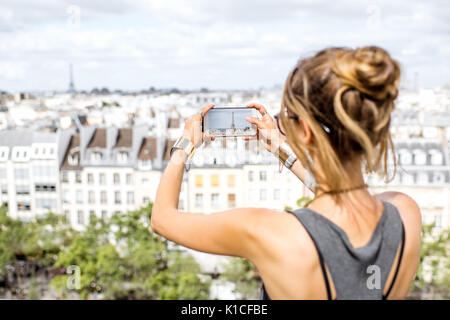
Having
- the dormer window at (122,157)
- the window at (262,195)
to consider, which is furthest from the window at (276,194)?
the dormer window at (122,157)

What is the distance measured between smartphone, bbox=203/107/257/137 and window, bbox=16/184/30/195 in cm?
1697

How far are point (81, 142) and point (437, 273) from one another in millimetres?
10782

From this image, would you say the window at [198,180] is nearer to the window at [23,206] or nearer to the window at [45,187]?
the window at [45,187]

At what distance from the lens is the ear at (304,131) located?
0.85 meters

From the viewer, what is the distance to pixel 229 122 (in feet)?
4.09

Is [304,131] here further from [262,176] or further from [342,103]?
[262,176]

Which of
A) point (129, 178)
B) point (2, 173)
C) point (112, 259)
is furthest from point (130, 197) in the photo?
point (112, 259)

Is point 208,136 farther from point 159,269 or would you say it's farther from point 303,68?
point 159,269

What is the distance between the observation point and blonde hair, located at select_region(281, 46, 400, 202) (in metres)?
0.81

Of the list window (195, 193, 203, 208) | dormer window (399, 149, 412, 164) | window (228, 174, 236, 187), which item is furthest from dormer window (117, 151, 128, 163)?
dormer window (399, 149, 412, 164)

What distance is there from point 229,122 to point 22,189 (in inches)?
670

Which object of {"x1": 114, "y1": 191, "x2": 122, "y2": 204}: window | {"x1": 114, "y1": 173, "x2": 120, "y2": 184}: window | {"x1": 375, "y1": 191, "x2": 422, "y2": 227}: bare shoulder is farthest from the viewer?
{"x1": 114, "y1": 173, "x2": 120, "y2": 184}: window

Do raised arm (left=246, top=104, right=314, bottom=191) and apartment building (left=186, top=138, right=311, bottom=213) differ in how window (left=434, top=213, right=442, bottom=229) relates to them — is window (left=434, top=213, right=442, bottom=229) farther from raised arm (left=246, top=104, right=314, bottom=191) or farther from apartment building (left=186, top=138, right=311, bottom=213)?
raised arm (left=246, top=104, right=314, bottom=191)
